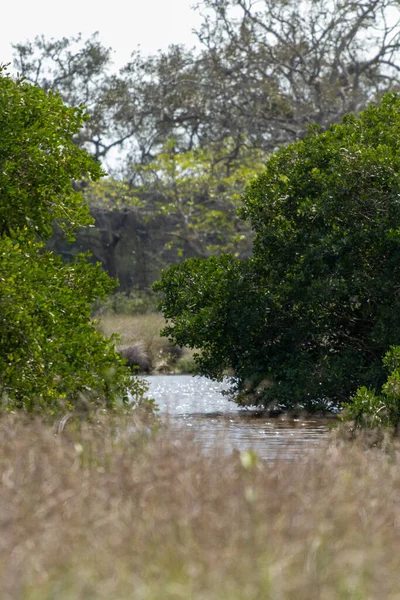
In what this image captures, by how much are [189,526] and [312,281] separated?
480 inches

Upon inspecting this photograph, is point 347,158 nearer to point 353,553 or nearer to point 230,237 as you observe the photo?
point 353,553

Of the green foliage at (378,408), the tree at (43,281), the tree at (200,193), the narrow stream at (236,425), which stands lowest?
the narrow stream at (236,425)

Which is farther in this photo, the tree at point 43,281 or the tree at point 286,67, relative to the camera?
the tree at point 286,67

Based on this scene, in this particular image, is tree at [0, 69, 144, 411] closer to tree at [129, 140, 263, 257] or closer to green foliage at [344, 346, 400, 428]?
green foliage at [344, 346, 400, 428]

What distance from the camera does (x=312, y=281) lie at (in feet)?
54.9

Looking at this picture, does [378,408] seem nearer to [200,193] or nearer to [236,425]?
[236,425]

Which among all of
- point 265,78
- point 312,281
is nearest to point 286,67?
point 265,78

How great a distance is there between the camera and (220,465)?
597cm

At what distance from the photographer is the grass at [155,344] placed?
31.0 m

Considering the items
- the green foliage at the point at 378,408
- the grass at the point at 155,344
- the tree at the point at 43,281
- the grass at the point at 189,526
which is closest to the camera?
the grass at the point at 189,526

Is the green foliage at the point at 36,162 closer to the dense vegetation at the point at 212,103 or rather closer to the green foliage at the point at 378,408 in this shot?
the green foliage at the point at 378,408

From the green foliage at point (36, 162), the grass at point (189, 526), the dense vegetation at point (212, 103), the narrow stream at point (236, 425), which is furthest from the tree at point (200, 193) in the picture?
the grass at point (189, 526)

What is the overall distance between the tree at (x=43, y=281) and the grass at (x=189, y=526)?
3606 millimetres

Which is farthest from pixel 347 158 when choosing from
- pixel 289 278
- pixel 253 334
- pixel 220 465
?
pixel 220 465
